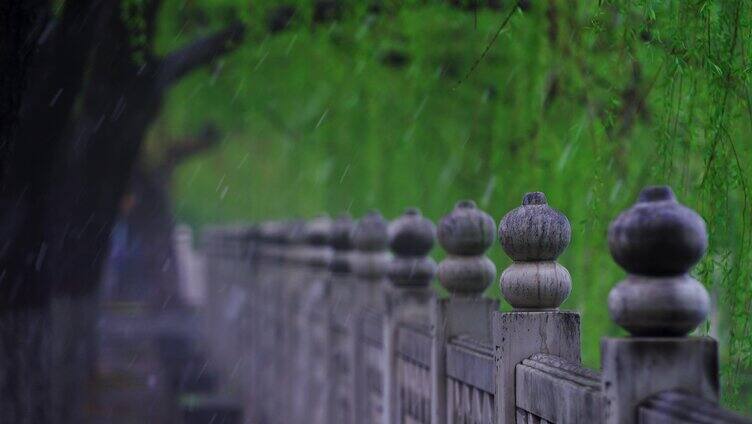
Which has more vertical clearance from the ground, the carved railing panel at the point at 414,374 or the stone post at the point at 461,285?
the stone post at the point at 461,285

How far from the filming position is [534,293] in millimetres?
4887

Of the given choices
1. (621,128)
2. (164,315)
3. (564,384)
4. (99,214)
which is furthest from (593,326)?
(164,315)

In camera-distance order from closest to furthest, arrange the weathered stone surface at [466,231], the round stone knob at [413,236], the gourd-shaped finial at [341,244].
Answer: the weathered stone surface at [466,231]
the round stone knob at [413,236]
the gourd-shaped finial at [341,244]

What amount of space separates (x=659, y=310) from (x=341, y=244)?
8.17 m

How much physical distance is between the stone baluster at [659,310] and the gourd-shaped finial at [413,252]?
463cm

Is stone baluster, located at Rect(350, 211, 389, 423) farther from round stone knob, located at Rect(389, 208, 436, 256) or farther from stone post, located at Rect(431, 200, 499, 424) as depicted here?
stone post, located at Rect(431, 200, 499, 424)

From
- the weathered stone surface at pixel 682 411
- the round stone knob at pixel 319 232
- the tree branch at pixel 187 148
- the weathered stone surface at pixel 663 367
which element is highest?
the tree branch at pixel 187 148

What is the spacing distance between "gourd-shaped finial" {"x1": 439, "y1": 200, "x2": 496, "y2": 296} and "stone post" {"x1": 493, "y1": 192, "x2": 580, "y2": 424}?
1.51 metres

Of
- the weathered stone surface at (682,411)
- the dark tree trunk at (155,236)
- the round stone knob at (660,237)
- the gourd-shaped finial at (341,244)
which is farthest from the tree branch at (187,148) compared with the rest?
the weathered stone surface at (682,411)

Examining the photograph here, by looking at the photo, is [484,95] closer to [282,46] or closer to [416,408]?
[282,46]

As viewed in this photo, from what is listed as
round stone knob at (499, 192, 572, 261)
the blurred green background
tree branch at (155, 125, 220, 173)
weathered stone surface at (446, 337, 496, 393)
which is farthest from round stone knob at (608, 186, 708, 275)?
tree branch at (155, 125, 220, 173)

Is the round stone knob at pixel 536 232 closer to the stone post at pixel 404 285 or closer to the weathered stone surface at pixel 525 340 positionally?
the weathered stone surface at pixel 525 340

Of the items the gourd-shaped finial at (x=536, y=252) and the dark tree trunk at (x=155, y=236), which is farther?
the dark tree trunk at (x=155, y=236)

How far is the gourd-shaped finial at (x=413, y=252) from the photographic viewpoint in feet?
26.6
